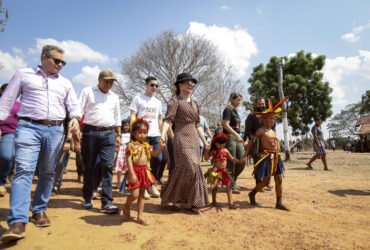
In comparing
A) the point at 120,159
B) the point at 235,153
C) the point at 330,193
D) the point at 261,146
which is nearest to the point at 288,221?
the point at 261,146

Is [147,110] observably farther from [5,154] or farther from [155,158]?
[5,154]

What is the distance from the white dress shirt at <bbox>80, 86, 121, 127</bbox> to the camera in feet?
12.1

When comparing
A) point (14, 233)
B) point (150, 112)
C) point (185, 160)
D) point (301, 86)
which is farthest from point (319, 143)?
point (301, 86)

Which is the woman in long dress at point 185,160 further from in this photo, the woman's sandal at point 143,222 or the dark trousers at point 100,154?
the dark trousers at point 100,154

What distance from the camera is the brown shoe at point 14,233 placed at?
2374 millimetres

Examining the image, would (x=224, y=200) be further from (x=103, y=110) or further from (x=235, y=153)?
(x=103, y=110)

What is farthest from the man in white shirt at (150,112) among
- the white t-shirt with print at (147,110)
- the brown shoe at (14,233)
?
the brown shoe at (14,233)

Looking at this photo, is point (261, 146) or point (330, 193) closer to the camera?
point (261, 146)

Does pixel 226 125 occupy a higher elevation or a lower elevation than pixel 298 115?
lower

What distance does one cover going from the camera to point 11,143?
14.6ft

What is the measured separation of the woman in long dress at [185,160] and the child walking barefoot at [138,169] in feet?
1.26

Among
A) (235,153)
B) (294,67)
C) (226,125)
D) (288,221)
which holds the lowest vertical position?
(288,221)

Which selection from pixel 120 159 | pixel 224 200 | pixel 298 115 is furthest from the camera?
pixel 298 115

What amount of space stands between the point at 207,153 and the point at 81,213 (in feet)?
7.39
